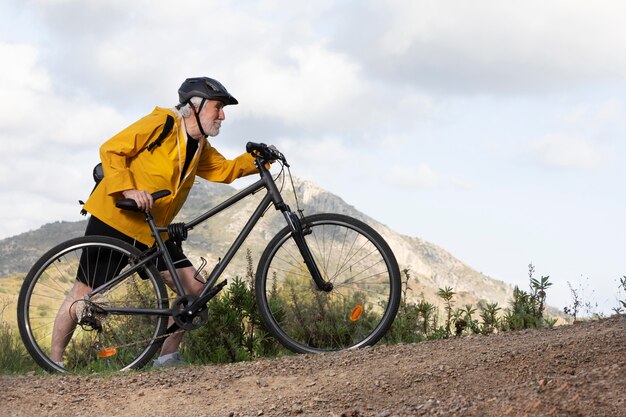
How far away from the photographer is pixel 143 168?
662cm

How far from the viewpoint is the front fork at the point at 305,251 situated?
21.5 feet

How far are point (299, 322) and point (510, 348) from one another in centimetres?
226

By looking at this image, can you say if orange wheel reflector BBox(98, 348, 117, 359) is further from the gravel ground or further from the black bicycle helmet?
the black bicycle helmet

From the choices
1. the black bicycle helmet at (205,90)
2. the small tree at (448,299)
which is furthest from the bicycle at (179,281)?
the small tree at (448,299)

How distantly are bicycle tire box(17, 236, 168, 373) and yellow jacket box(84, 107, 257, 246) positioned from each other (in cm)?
19

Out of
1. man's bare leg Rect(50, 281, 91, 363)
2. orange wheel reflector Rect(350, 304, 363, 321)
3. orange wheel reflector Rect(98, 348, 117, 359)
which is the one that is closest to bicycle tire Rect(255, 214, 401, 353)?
orange wheel reflector Rect(350, 304, 363, 321)

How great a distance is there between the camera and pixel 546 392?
4.55 m

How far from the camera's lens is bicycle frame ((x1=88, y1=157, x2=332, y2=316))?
654cm

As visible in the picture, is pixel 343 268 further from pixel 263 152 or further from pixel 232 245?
pixel 263 152

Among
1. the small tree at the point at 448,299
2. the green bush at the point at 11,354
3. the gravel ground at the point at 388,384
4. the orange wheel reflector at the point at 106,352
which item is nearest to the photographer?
the gravel ground at the point at 388,384

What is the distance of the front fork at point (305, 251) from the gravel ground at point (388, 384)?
550 mm

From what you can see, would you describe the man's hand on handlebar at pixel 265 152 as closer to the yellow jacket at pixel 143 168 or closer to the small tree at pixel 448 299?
the yellow jacket at pixel 143 168

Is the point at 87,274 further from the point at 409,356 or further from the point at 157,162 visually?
the point at 409,356

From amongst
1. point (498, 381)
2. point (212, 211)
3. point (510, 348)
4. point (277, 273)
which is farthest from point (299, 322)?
point (498, 381)
